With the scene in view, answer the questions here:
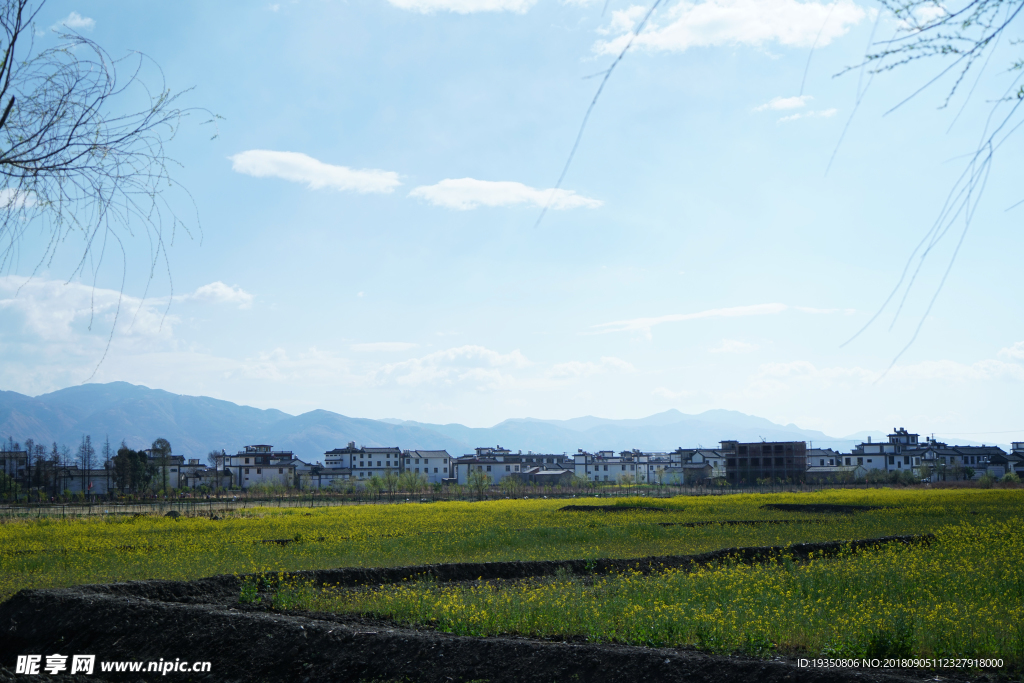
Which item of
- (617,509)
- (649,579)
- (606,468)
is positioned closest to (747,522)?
(617,509)

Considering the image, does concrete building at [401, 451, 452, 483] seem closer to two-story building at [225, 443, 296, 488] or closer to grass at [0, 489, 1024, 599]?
two-story building at [225, 443, 296, 488]

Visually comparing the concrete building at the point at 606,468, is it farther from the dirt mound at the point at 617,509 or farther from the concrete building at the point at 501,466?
the dirt mound at the point at 617,509

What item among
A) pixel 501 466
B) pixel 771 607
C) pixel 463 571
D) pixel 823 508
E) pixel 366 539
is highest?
pixel 771 607

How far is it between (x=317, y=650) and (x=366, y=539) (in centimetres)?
1822

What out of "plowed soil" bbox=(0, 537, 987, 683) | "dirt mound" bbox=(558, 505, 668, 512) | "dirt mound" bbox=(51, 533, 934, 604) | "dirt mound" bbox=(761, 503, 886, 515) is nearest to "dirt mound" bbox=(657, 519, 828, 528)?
"dirt mound" bbox=(761, 503, 886, 515)

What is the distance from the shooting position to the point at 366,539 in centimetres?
2719

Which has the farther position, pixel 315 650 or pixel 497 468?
pixel 497 468

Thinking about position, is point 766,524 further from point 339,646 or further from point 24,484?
point 24,484

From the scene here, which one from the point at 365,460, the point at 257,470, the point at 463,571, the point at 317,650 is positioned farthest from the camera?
the point at 365,460

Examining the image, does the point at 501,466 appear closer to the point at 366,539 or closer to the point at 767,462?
the point at 767,462

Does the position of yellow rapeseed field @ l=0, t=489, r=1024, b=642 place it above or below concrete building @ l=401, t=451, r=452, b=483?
above

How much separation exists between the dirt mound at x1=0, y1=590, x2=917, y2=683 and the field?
119 centimetres

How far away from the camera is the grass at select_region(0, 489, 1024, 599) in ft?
61.9

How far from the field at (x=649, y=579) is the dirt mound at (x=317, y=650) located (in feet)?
3.92
